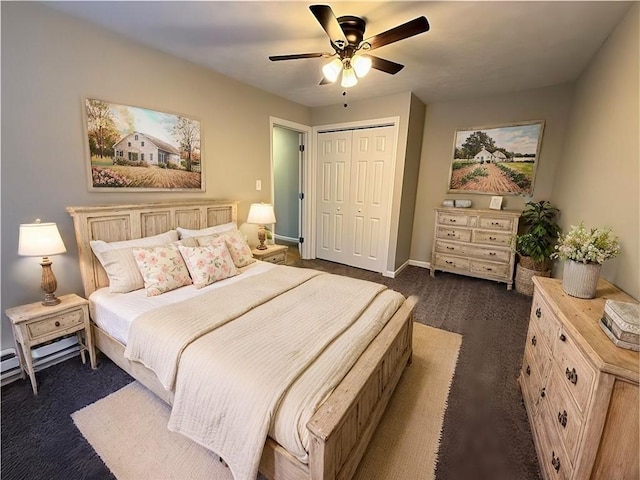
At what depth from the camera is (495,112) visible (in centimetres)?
378

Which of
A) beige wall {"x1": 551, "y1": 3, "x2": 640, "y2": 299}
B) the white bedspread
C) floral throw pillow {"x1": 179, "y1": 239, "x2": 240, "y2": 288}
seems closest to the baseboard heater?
the white bedspread

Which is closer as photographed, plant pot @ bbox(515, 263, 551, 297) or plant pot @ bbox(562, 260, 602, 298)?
plant pot @ bbox(562, 260, 602, 298)

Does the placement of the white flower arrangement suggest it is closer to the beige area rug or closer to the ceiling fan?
the beige area rug

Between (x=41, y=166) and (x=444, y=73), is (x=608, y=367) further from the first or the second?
(x=41, y=166)

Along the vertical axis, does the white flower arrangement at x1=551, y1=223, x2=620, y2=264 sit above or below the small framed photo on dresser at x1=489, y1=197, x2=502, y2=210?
below

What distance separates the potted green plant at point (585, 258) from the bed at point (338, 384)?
36.8 inches

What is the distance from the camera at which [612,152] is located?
1.94m

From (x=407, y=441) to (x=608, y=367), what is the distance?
1.04 m

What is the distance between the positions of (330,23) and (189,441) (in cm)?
253

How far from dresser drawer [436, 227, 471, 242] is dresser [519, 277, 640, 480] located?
7.47 feet

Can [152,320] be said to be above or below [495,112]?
below

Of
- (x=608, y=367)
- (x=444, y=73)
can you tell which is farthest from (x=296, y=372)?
(x=444, y=73)

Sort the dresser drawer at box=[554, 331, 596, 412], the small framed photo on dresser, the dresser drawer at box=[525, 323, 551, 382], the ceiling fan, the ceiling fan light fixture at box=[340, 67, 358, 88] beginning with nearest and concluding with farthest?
1. the dresser drawer at box=[554, 331, 596, 412]
2. the dresser drawer at box=[525, 323, 551, 382]
3. the ceiling fan
4. the ceiling fan light fixture at box=[340, 67, 358, 88]
5. the small framed photo on dresser

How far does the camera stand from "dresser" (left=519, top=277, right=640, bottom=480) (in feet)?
3.19
